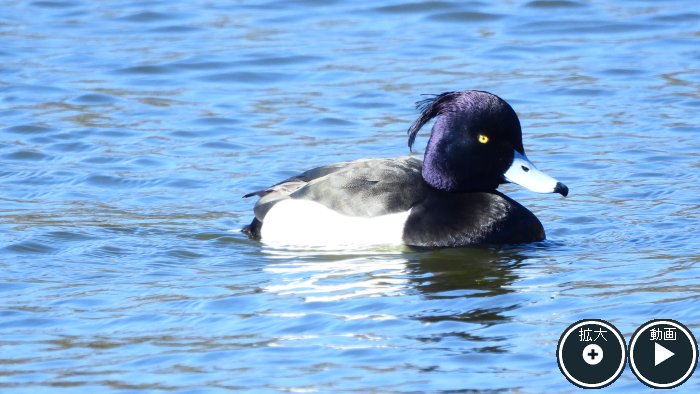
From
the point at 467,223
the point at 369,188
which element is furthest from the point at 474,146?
the point at 369,188

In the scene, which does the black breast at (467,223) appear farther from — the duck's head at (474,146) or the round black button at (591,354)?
the round black button at (591,354)

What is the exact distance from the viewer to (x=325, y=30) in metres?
15.1

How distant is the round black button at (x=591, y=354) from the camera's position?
6023 mm

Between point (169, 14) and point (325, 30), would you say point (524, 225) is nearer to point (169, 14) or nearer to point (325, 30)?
point (325, 30)

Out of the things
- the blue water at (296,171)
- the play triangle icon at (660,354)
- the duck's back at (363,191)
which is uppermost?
the duck's back at (363,191)

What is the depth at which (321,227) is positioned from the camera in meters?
8.74

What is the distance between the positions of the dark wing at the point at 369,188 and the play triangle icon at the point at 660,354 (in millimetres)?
2624

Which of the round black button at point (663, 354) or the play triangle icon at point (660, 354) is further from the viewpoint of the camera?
the play triangle icon at point (660, 354)

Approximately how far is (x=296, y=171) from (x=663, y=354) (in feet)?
15.9

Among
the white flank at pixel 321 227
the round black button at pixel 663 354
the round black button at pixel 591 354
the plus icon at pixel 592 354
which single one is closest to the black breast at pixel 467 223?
the white flank at pixel 321 227

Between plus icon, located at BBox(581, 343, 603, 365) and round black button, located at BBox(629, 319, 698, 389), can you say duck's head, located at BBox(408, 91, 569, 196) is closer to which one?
round black button, located at BBox(629, 319, 698, 389)

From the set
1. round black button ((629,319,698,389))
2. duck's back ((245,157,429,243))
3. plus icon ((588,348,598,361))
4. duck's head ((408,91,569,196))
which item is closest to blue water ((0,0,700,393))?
round black button ((629,319,698,389))

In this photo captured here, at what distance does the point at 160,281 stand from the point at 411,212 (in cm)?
153

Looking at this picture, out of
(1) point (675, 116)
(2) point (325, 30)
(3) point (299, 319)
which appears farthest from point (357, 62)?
(3) point (299, 319)
